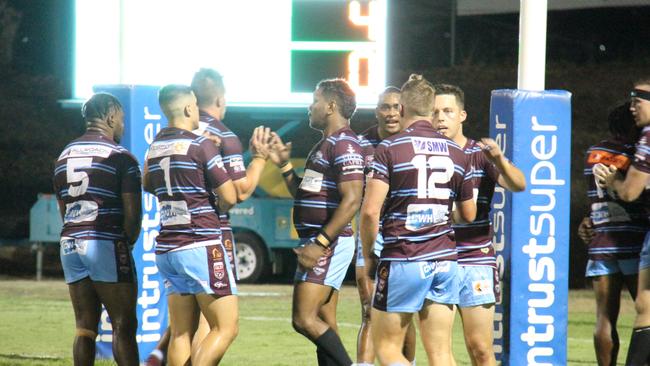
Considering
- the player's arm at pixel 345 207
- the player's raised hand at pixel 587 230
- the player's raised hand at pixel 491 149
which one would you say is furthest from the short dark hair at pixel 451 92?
the player's raised hand at pixel 587 230

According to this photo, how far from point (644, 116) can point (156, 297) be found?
4333 millimetres

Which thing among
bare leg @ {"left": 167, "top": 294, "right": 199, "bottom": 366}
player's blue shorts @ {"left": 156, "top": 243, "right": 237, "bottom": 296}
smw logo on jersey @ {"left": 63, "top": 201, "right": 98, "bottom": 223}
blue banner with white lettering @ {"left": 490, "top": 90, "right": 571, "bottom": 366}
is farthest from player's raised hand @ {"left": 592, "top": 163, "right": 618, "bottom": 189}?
smw logo on jersey @ {"left": 63, "top": 201, "right": 98, "bottom": 223}

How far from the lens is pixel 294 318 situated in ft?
27.7

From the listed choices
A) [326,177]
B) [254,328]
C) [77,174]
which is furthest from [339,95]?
[254,328]

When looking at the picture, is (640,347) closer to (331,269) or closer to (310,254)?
(331,269)

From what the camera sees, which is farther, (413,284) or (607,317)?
(607,317)

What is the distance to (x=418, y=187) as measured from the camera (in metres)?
7.02

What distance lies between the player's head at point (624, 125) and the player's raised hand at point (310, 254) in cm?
248

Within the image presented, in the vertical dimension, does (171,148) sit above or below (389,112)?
below

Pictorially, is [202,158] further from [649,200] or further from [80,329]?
A: [649,200]

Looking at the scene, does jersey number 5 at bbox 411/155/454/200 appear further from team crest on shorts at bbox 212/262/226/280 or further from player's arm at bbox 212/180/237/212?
team crest on shorts at bbox 212/262/226/280

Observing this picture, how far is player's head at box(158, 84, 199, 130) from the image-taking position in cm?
784

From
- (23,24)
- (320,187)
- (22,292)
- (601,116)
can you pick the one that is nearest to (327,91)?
(320,187)

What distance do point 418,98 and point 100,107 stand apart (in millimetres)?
2577
